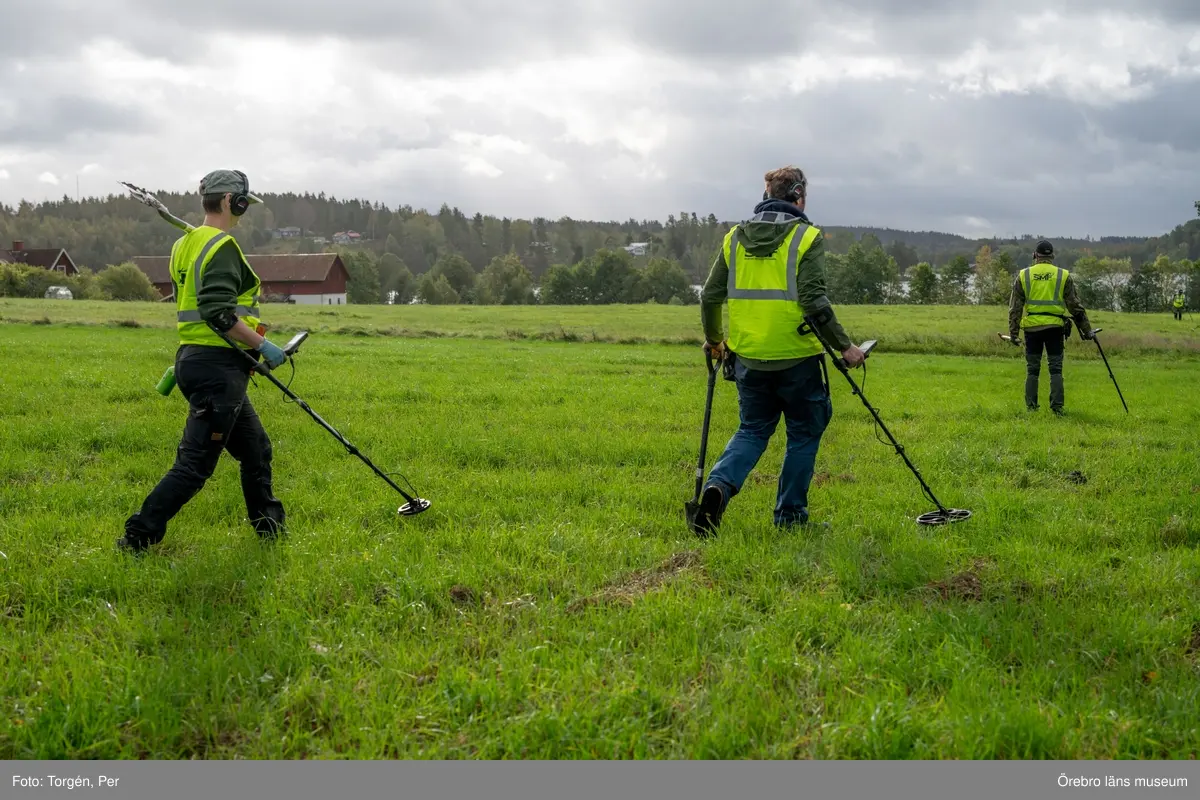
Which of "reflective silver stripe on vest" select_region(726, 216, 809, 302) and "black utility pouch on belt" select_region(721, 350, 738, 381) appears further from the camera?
"black utility pouch on belt" select_region(721, 350, 738, 381)

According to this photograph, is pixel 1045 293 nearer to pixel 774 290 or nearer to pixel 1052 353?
pixel 1052 353

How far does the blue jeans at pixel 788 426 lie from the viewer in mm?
7160

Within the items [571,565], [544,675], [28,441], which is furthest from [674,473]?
[28,441]

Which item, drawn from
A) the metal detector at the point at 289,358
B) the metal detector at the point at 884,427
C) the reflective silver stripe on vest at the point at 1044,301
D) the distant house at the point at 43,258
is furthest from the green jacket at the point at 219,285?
the distant house at the point at 43,258

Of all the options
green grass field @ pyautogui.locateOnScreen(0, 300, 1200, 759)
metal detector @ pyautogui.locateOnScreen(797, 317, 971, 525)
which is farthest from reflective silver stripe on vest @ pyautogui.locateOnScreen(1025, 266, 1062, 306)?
metal detector @ pyautogui.locateOnScreen(797, 317, 971, 525)

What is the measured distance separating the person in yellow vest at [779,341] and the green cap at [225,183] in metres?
3.70

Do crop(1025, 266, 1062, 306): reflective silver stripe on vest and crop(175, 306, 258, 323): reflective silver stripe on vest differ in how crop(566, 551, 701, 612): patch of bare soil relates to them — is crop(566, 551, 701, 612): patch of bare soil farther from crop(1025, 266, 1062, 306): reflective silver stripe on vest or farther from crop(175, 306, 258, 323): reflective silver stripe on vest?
crop(1025, 266, 1062, 306): reflective silver stripe on vest

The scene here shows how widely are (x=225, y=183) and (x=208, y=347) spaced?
122 centimetres

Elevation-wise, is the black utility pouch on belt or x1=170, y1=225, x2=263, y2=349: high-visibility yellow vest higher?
x1=170, y1=225, x2=263, y2=349: high-visibility yellow vest

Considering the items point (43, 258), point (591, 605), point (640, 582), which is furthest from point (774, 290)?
point (43, 258)

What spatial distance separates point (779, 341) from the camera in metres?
7.07

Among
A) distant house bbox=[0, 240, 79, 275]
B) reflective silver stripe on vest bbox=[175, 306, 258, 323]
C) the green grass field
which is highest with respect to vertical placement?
distant house bbox=[0, 240, 79, 275]

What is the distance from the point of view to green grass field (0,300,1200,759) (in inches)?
161

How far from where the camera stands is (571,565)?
6.33 m
